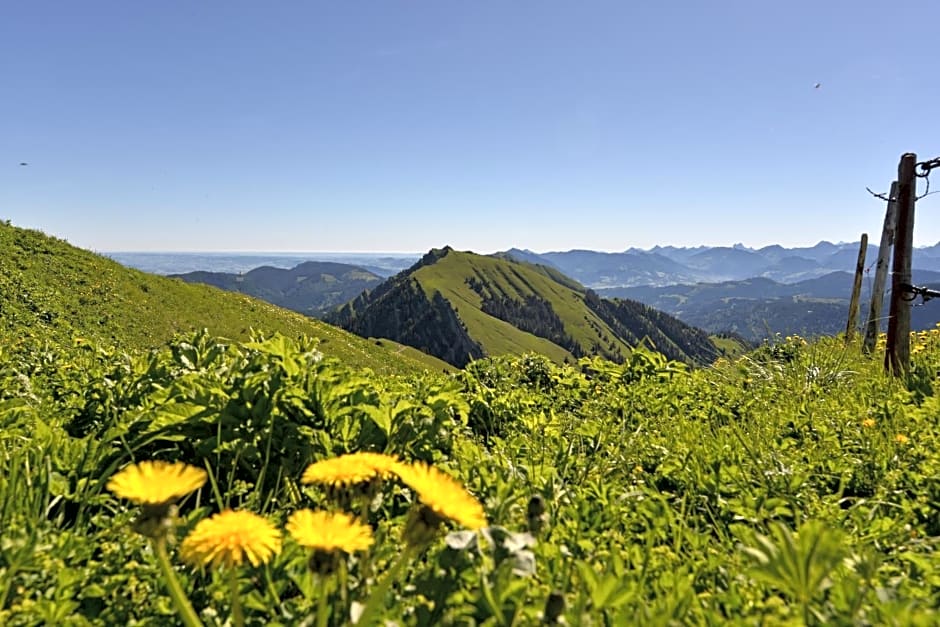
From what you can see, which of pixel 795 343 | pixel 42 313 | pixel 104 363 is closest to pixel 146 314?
pixel 42 313

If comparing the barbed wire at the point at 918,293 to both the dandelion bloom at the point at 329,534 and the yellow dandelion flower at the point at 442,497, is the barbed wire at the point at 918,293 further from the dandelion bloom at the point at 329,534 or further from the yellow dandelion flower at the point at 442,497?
the dandelion bloom at the point at 329,534

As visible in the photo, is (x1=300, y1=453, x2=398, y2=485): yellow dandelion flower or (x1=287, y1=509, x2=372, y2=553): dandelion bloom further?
(x1=300, y1=453, x2=398, y2=485): yellow dandelion flower

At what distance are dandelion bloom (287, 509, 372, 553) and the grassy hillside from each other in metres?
17.8

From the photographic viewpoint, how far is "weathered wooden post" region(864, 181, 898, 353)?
8.51 metres

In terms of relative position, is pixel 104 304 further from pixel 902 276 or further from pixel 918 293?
pixel 918 293

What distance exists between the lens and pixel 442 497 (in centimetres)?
159

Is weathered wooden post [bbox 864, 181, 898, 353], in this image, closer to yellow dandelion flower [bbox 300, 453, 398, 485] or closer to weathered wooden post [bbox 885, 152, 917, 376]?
weathered wooden post [bbox 885, 152, 917, 376]

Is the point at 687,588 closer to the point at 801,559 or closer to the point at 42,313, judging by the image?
the point at 801,559

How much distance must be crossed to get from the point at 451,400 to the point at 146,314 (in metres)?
36.5

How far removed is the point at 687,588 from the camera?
179 cm

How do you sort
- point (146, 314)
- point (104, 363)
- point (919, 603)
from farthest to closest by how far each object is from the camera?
1. point (146, 314)
2. point (104, 363)
3. point (919, 603)

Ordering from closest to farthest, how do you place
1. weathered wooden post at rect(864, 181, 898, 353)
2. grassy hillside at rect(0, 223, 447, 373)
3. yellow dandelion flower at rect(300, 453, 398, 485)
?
1. yellow dandelion flower at rect(300, 453, 398, 485)
2. weathered wooden post at rect(864, 181, 898, 353)
3. grassy hillside at rect(0, 223, 447, 373)

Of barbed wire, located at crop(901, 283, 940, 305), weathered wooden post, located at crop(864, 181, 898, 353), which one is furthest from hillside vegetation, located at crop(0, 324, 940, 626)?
weathered wooden post, located at crop(864, 181, 898, 353)

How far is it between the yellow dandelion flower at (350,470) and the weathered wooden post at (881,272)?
354 inches
